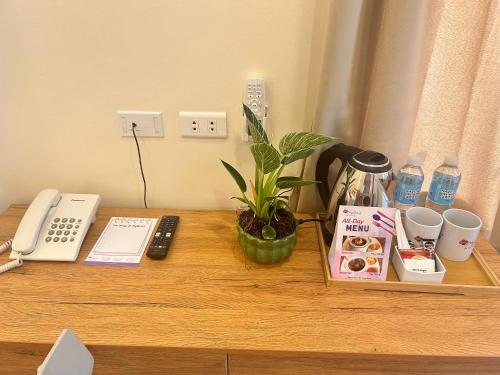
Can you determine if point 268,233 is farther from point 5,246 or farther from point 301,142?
point 5,246

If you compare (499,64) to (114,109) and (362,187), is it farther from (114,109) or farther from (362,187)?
(114,109)

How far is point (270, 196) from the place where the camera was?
0.97m

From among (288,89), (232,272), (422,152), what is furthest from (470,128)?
(232,272)

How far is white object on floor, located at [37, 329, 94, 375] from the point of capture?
0.67 m

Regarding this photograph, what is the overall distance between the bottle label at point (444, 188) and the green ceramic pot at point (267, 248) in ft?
1.55

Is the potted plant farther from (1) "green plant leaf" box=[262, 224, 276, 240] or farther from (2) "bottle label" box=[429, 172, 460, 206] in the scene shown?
(2) "bottle label" box=[429, 172, 460, 206]

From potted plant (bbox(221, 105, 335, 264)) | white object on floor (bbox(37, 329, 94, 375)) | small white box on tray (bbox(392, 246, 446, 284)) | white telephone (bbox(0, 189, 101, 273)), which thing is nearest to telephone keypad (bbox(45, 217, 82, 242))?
white telephone (bbox(0, 189, 101, 273))

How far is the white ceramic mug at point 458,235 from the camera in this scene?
1.00 metres

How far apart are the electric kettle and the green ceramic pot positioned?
0.16m

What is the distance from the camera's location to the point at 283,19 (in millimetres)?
1015

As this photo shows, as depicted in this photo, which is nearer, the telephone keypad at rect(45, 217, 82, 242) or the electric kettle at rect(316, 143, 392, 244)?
the electric kettle at rect(316, 143, 392, 244)

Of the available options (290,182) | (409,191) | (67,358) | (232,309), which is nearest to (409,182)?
(409,191)

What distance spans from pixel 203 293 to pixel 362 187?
498 mm

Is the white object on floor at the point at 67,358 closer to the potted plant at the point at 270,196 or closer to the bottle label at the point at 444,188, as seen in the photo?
the potted plant at the point at 270,196
